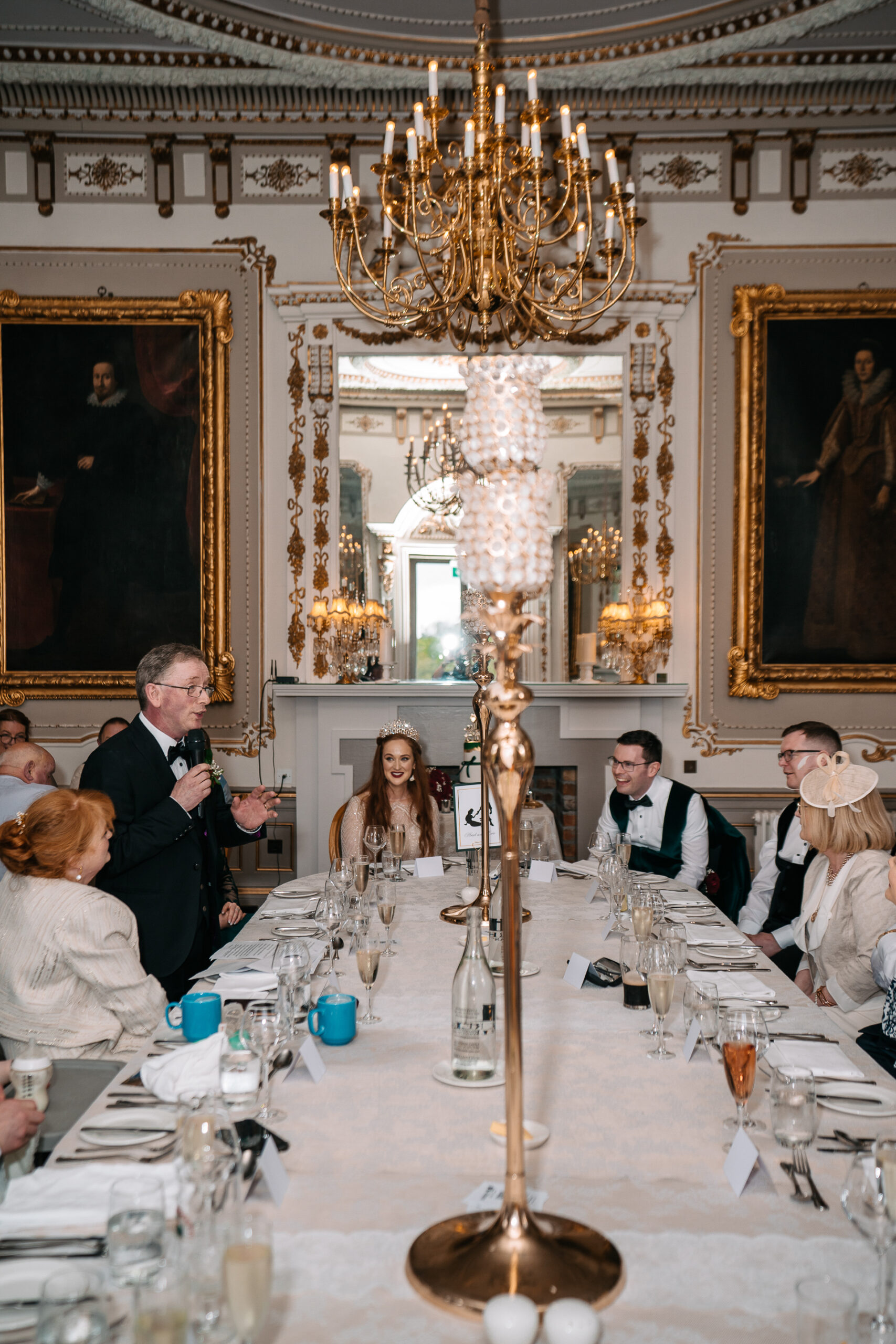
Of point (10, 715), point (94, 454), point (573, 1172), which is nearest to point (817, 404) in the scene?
point (94, 454)

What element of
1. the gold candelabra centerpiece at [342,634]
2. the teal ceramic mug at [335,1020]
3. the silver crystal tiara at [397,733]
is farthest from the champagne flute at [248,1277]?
the gold candelabra centerpiece at [342,634]

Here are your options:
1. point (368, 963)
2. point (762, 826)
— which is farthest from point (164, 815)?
point (762, 826)

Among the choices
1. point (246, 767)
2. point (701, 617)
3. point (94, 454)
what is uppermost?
point (94, 454)

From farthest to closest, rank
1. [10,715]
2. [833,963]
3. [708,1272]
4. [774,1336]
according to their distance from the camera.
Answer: [10,715]
[833,963]
[708,1272]
[774,1336]

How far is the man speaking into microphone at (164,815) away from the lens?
10.5ft

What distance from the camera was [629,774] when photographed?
4523 mm

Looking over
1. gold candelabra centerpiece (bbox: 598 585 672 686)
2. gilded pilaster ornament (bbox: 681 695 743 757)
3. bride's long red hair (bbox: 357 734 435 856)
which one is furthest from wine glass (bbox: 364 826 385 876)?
gilded pilaster ornament (bbox: 681 695 743 757)

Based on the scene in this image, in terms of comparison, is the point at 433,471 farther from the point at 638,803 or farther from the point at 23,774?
the point at 23,774

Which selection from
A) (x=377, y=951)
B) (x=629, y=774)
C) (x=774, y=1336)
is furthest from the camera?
(x=629, y=774)

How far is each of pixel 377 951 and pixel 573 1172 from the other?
77cm

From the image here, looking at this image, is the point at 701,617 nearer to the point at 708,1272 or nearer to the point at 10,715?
the point at 10,715

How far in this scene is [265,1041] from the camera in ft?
5.86

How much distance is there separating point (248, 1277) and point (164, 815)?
2208mm

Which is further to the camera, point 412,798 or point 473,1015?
point 412,798
